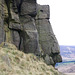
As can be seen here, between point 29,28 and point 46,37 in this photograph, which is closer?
point 29,28

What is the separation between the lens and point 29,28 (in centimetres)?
2416

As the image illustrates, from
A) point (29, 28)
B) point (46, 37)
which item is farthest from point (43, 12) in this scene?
point (29, 28)

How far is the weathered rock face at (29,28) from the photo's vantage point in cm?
2271

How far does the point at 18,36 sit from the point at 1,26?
3436mm

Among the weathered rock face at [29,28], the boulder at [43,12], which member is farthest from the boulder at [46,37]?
the boulder at [43,12]

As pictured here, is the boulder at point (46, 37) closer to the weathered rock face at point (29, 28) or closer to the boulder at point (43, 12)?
the weathered rock face at point (29, 28)

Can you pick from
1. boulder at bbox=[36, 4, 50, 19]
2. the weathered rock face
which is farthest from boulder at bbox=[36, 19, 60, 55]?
boulder at bbox=[36, 4, 50, 19]

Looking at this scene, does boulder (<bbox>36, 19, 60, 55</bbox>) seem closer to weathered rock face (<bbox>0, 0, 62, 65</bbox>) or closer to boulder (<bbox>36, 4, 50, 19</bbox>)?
weathered rock face (<bbox>0, 0, 62, 65</bbox>)

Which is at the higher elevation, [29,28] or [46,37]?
[29,28]

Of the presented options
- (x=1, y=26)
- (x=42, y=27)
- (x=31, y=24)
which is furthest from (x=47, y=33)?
(x=1, y=26)

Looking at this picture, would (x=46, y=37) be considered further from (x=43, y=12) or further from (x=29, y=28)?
(x=43, y=12)

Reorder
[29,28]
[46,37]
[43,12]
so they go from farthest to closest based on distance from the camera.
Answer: [43,12] → [46,37] → [29,28]

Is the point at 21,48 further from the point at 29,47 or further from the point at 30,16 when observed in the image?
the point at 30,16

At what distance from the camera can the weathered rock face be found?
A: 2271 cm
